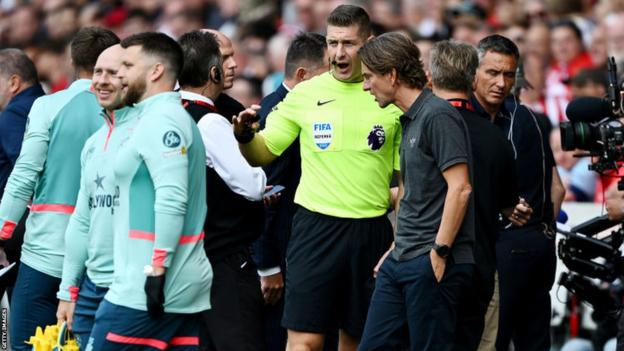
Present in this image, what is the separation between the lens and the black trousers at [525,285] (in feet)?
28.3

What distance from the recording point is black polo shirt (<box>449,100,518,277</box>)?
→ 750 cm

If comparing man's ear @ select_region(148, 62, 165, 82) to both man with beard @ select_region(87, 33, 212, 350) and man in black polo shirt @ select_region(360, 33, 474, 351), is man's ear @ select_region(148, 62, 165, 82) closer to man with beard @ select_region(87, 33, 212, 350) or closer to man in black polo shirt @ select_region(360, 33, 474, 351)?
man with beard @ select_region(87, 33, 212, 350)

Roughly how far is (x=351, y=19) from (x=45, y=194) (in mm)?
1998

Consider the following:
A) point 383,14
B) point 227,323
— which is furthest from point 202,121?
point 383,14

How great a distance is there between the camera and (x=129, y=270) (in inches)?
255

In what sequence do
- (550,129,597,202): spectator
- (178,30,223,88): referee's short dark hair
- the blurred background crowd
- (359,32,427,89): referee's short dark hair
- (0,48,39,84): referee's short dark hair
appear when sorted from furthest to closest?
the blurred background crowd → (550,129,597,202): spectator → (0,48,39,84): referee's short dark hair → (178,30,223,88): referee's short dark hair → (359,32,427,89): referee's short dark hair

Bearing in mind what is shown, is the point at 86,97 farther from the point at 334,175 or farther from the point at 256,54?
the point at 256,54

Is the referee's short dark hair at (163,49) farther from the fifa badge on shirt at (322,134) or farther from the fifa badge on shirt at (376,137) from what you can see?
the fifa badge on shirt at (376,137)

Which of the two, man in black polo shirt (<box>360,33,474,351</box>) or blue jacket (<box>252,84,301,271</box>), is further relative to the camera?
blue jacket (<box>252,84,301,271</box>)

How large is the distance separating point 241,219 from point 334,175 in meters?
0.58

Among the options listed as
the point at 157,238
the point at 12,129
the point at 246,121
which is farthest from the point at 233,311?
the point at 12,129

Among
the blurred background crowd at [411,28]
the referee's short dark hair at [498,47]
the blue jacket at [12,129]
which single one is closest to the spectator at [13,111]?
the blue jacket at [12,129]

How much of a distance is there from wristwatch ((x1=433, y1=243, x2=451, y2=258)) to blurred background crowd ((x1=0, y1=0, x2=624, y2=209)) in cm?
440

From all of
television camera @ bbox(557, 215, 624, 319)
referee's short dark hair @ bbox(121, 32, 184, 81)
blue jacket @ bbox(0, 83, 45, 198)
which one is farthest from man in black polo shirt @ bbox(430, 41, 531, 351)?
blue jacket @ bbox(0, 83, 45, 198)
